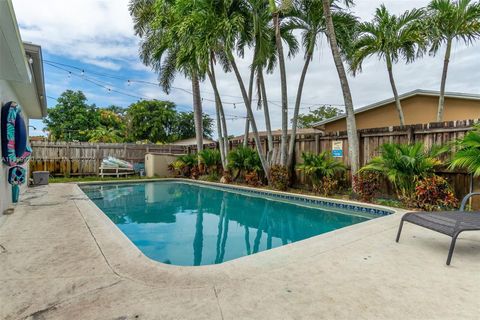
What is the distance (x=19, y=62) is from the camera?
4359 millimetres

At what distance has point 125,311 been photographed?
6.17 feet

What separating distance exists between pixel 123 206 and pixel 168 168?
26.4 ft

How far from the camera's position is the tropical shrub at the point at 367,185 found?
6.75 meters

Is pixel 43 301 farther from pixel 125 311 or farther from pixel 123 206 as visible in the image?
pixel 123 206

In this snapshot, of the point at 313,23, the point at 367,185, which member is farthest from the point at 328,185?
the point at 313,23

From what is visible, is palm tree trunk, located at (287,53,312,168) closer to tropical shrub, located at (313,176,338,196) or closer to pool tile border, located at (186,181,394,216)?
pool tile border, located at (186,181,394,216)

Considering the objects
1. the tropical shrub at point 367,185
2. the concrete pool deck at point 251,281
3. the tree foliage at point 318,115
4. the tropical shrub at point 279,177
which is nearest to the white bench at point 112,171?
the tropical shrub at point 279,177

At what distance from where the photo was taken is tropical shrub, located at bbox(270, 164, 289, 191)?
9.05 meters

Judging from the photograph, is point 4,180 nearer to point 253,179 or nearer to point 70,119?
point 253,179

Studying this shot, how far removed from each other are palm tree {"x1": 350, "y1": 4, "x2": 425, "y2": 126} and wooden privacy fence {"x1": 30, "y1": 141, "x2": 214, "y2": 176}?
507 inches

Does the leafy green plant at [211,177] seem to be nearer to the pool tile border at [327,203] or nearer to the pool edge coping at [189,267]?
the pool tile border at [327,203]

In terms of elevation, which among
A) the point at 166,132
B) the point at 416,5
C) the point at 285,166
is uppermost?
the point at 416,5

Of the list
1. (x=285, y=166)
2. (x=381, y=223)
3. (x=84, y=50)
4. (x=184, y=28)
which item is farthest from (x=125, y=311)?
(x=84, y=50)

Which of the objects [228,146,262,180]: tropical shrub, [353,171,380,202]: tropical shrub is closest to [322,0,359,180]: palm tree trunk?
[353,171,380,202]: tropical shrub
